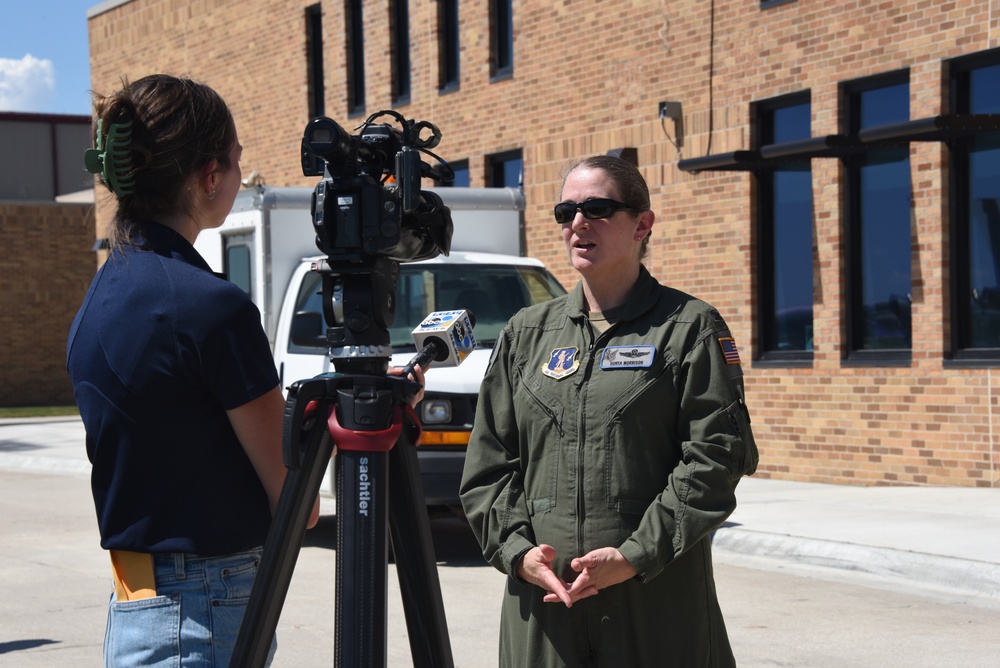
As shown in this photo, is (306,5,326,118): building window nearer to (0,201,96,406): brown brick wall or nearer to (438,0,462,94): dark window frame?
(438,0,462,94): dark window frame

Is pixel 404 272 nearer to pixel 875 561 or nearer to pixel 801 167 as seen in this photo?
pixel 875 561

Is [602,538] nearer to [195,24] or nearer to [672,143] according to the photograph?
[672,143]

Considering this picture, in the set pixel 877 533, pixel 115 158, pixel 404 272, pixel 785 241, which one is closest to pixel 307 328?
pixel 404 272

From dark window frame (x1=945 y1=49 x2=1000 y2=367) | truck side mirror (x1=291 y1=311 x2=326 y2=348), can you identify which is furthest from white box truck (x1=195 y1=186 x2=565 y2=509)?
dark window frame (x1=945 y1=49 x2=1000 y2=367)

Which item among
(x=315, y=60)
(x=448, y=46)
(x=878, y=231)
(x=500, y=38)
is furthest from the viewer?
(x=315, y=60)

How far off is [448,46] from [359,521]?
16024 mm

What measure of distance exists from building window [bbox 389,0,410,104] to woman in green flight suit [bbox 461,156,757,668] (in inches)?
620

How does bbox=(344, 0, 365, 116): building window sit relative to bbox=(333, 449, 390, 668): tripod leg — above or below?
above

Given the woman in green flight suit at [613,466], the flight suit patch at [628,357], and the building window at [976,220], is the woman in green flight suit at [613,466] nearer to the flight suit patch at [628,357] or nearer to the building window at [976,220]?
the flight suit patch at [628,357]

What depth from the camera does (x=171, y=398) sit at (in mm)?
2502

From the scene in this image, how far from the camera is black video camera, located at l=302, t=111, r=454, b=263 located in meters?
2.71

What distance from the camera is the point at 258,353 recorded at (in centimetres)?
252

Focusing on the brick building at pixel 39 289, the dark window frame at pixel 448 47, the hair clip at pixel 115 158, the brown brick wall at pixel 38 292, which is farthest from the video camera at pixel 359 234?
the brown brick wall at pixel 38 292

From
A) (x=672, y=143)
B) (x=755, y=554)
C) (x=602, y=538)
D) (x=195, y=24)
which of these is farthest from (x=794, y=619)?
(x=195, y=24)
